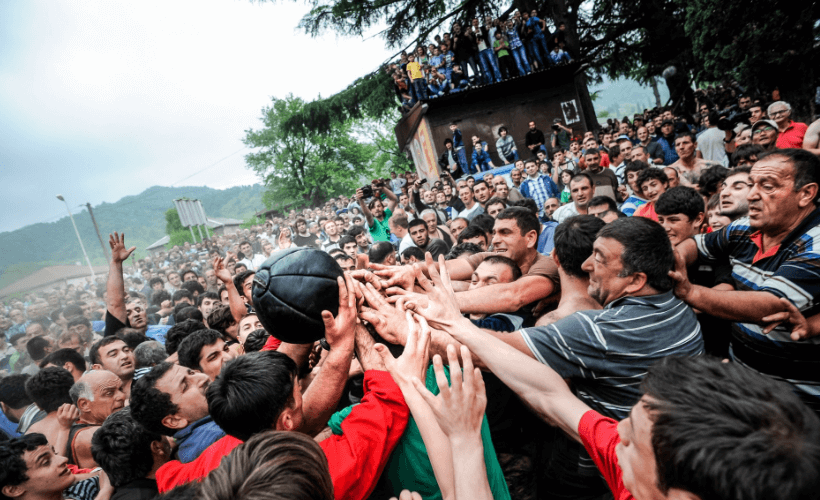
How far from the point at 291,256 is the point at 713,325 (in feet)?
9.82

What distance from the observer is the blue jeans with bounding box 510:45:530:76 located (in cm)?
1460

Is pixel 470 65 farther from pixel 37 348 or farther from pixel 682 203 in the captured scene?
pixel 37 348

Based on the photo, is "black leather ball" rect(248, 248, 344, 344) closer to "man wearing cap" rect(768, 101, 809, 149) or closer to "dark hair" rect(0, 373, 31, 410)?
"dark hair" rect(0, 373, 31, 410)

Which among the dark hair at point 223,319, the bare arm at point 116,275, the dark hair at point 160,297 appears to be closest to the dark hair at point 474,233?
the dark hair at point 223,319

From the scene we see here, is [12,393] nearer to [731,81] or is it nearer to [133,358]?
[133,358]

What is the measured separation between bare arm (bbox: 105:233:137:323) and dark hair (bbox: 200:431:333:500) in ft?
15.5

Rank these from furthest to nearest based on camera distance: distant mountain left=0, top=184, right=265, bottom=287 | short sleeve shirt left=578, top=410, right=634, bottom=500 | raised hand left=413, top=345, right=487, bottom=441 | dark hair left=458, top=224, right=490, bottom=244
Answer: distant mountain left=0, top=184, right=265, bottom=287 → dark hair left=458, top=224, right=490, bottom=244 → short sleeve shirt left=578, top=410, right=634, bottom=500 → raised hand left=413, top=345, right=487, bottom=441

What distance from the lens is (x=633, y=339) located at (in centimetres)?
193

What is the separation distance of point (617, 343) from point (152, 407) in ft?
9.06

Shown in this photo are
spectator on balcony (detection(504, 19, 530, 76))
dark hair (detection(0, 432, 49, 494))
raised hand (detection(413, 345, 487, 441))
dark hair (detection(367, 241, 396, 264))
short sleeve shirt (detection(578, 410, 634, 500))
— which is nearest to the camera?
raised hand (detection(413, 345, 487, 441))

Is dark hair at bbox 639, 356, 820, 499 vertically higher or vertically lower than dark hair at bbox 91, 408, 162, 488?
higher

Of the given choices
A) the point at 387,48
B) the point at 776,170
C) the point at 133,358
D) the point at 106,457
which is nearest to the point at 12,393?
the point at 133,358

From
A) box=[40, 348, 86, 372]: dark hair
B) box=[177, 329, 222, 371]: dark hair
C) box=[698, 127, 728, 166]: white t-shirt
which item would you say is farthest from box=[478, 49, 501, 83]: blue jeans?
box=[40, 348, 86, 372]: dark hair

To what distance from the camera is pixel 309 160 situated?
5209cm
